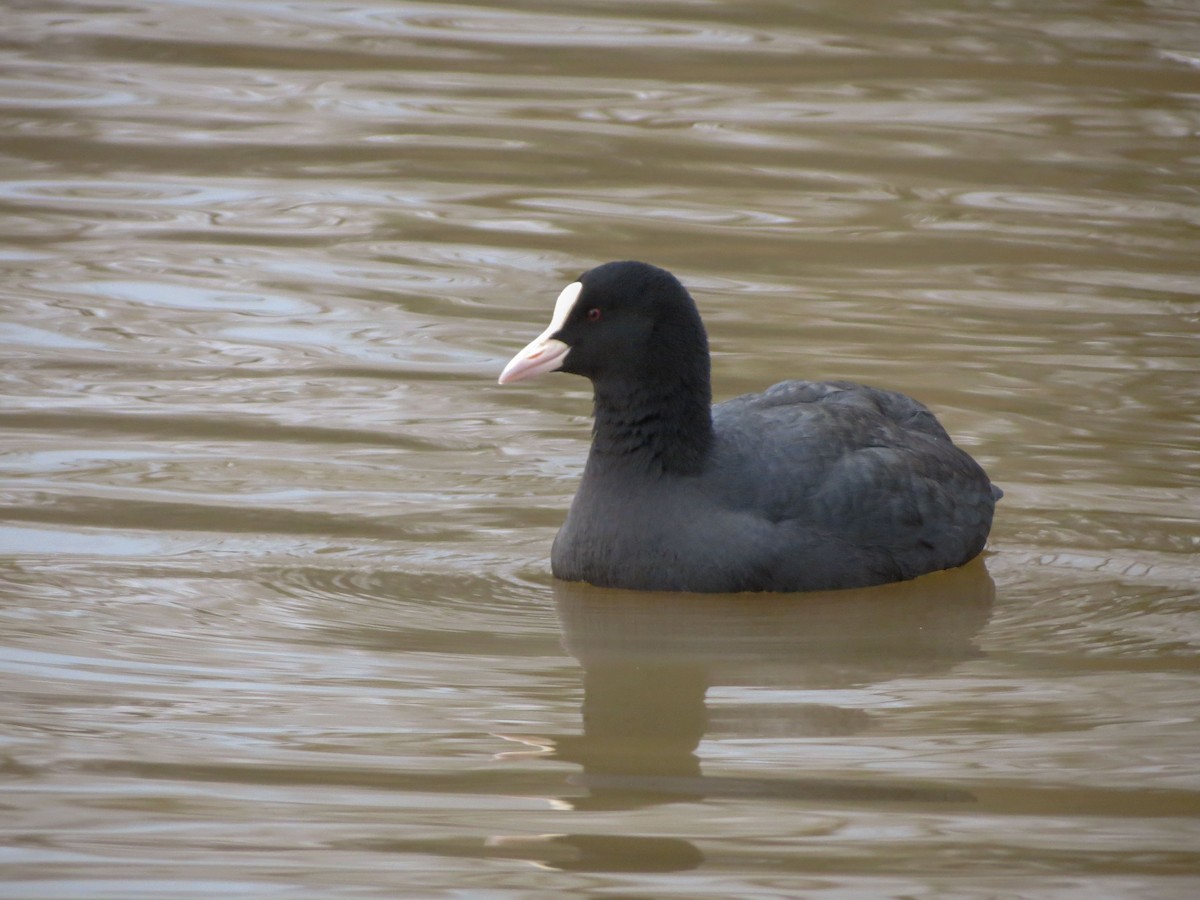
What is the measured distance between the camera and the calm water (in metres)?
4.54

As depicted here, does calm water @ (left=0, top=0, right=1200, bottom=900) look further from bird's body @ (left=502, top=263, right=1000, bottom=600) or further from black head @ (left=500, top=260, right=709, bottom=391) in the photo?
black head @ (left=500, top=260, right=709, bottom=391)

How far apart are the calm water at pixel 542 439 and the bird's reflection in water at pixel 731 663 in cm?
2

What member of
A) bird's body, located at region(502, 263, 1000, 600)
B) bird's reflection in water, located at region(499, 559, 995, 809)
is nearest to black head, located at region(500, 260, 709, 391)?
bird's body, located at region(502, 263, 1000, 600)

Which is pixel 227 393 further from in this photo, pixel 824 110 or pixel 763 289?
pixel 824 110

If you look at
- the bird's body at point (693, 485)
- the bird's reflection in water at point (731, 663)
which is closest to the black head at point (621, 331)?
the bird's body at point (693, 485)

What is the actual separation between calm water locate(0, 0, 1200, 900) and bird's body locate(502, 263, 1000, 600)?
0.12 metres

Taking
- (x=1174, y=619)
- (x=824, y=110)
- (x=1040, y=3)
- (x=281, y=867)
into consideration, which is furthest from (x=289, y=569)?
(x=1040, y=3)

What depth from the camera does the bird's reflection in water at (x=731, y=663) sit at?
4734 mm

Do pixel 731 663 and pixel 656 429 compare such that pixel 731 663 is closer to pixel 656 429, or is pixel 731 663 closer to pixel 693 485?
pixel 693 485

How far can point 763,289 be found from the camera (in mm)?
9477

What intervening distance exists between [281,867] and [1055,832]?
64.7 inches

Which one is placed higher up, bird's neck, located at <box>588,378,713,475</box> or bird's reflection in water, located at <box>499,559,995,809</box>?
bird's neck, located at <box>588,378,713,475</box>

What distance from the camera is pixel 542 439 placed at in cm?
756

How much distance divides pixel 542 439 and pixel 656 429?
1332 mm
